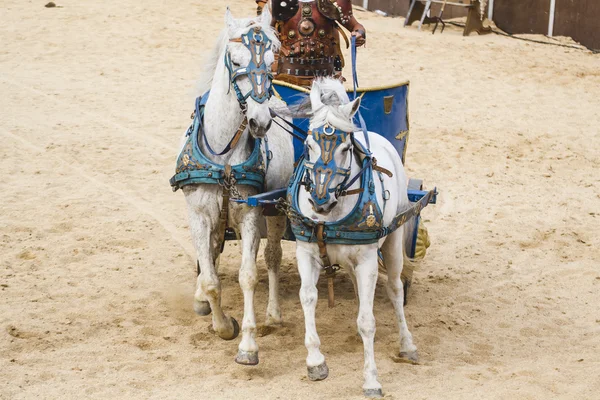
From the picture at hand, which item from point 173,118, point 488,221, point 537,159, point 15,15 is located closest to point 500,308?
point 488,221

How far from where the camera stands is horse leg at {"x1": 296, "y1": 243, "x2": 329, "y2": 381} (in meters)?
5.00

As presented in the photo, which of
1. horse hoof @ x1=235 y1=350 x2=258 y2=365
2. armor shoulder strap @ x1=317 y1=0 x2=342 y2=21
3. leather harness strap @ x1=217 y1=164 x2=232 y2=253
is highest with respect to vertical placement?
armor shoulder strap @ x1=317 y1=0 x2=342 y2=21

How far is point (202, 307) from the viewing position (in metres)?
5.88

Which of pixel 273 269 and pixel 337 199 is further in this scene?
pixel 273 269

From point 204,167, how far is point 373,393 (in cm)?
166

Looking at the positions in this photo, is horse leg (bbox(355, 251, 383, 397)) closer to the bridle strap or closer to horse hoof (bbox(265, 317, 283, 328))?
the bridle strap

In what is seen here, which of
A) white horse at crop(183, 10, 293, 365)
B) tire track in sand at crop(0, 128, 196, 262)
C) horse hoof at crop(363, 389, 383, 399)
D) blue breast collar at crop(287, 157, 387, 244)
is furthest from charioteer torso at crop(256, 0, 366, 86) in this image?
horse hoof at crop(363, 389, 383, 399)

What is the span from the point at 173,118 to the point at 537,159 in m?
4.59

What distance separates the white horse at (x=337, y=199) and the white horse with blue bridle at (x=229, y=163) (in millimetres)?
435

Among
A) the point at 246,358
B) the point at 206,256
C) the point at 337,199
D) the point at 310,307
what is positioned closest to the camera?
the point at 337,199

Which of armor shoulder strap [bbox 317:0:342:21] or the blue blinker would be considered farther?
armor shoulder strap [bbox 317:0:342:21]

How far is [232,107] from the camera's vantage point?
5.30m

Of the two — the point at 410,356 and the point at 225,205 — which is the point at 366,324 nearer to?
the point at 410,356

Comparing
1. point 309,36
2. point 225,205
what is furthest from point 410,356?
point 309,36
